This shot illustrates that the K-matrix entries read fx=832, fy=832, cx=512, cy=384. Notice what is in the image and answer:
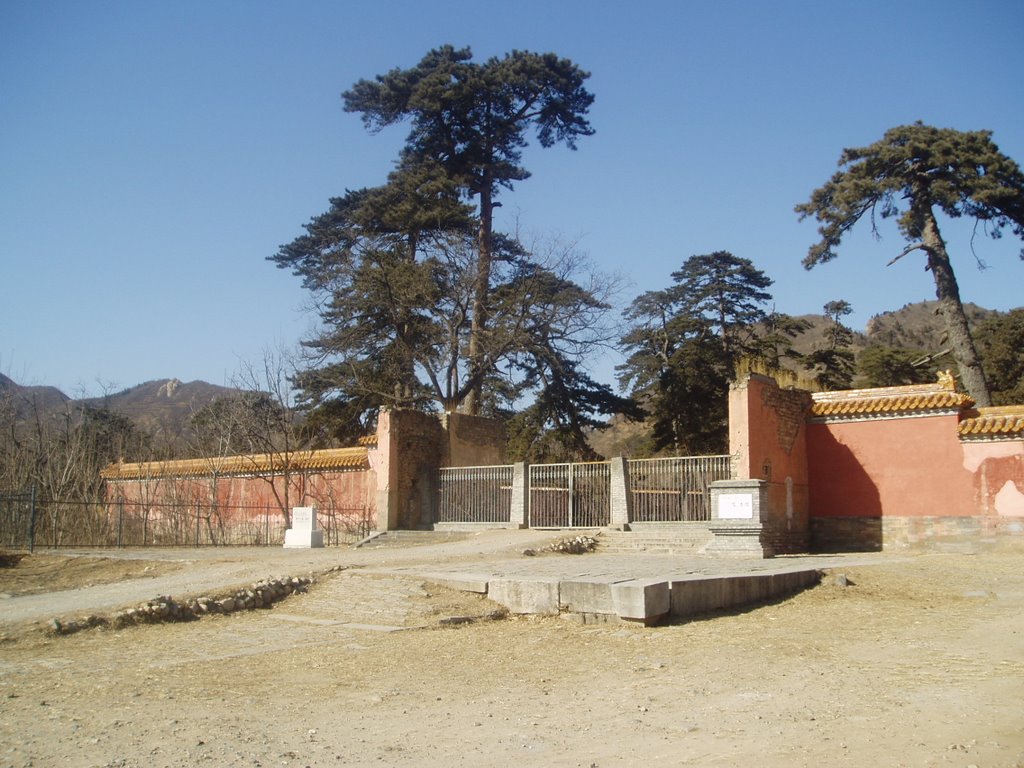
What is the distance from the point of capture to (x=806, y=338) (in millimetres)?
71125

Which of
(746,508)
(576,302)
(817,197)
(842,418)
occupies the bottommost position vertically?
(746,508)

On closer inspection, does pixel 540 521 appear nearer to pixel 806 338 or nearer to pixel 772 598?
pixel 772 598

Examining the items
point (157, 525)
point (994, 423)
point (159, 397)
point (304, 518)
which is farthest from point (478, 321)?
point (159, 397)

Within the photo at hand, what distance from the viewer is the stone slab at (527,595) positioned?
31.6 feet

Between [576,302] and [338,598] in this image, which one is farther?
[576,302]

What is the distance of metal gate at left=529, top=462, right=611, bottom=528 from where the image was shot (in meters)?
19.8

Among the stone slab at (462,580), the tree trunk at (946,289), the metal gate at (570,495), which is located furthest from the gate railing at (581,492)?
the tree trunk at (946,289)

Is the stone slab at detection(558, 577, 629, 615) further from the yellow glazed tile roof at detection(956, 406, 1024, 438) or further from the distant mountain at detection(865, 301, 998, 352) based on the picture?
the distant mountain at detection(865, 301, 998, 352)

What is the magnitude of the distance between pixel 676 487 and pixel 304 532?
881cm

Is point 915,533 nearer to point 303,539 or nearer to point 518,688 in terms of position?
point 303,539

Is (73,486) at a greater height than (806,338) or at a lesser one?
lesser

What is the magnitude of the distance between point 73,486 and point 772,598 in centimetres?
2094

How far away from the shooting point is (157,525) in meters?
23.9

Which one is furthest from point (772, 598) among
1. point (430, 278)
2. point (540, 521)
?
point (430, 278)
